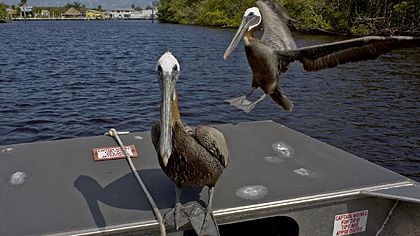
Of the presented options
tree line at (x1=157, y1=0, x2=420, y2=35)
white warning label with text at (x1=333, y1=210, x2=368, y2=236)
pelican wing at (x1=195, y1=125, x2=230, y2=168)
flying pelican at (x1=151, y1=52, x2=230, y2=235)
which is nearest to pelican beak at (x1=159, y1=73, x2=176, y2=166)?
flying pelican at (x1=151, y1=52, x2=230, y2=235)

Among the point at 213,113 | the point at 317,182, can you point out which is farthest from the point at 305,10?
the point at 317,182

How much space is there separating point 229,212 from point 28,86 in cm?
1089

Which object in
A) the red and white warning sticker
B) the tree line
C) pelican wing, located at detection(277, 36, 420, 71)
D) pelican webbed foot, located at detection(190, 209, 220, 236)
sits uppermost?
the tree line

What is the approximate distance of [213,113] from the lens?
945cm

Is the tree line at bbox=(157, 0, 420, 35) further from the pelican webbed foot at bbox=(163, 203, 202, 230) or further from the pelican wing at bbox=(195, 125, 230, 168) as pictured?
the pelican webbed foot at bbox=(163, 203, 202, 230)

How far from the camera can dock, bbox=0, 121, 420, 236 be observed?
257 centimetres

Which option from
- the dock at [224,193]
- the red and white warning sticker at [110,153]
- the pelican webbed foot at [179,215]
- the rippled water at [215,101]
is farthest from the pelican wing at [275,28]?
the pelican webbed foot at [179,215]

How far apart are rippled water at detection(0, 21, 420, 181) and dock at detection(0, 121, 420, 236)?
3.54 m

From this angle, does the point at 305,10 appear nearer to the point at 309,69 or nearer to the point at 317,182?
the point at 309,69

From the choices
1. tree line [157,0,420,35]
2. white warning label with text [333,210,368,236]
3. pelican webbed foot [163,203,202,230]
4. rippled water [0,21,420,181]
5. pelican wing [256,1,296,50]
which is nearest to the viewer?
pelican webbed foot [163,203,202,230]

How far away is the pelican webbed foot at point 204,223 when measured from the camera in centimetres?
256

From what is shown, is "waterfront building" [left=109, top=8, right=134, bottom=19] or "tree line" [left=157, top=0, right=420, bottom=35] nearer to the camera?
"tree line" [left=157, top=0, right=420, bottom=35]

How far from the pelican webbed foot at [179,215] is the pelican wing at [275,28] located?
11.7 ft

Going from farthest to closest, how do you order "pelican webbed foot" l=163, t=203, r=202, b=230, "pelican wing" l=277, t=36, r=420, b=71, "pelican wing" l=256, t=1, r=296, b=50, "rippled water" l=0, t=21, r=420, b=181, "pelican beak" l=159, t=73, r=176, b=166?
1. "rippled water" l=0, t=21, r=420, b=181
2. "pelican wing" l=256, t=1, r=296, b=50
3. "pelican wing" l=277, t=36, r=420, b=71
4. "pelican webbed foot" l=163, t=203, r=202, b=230
5. "pelican beak" l=159, t=73, r=176, b=166
